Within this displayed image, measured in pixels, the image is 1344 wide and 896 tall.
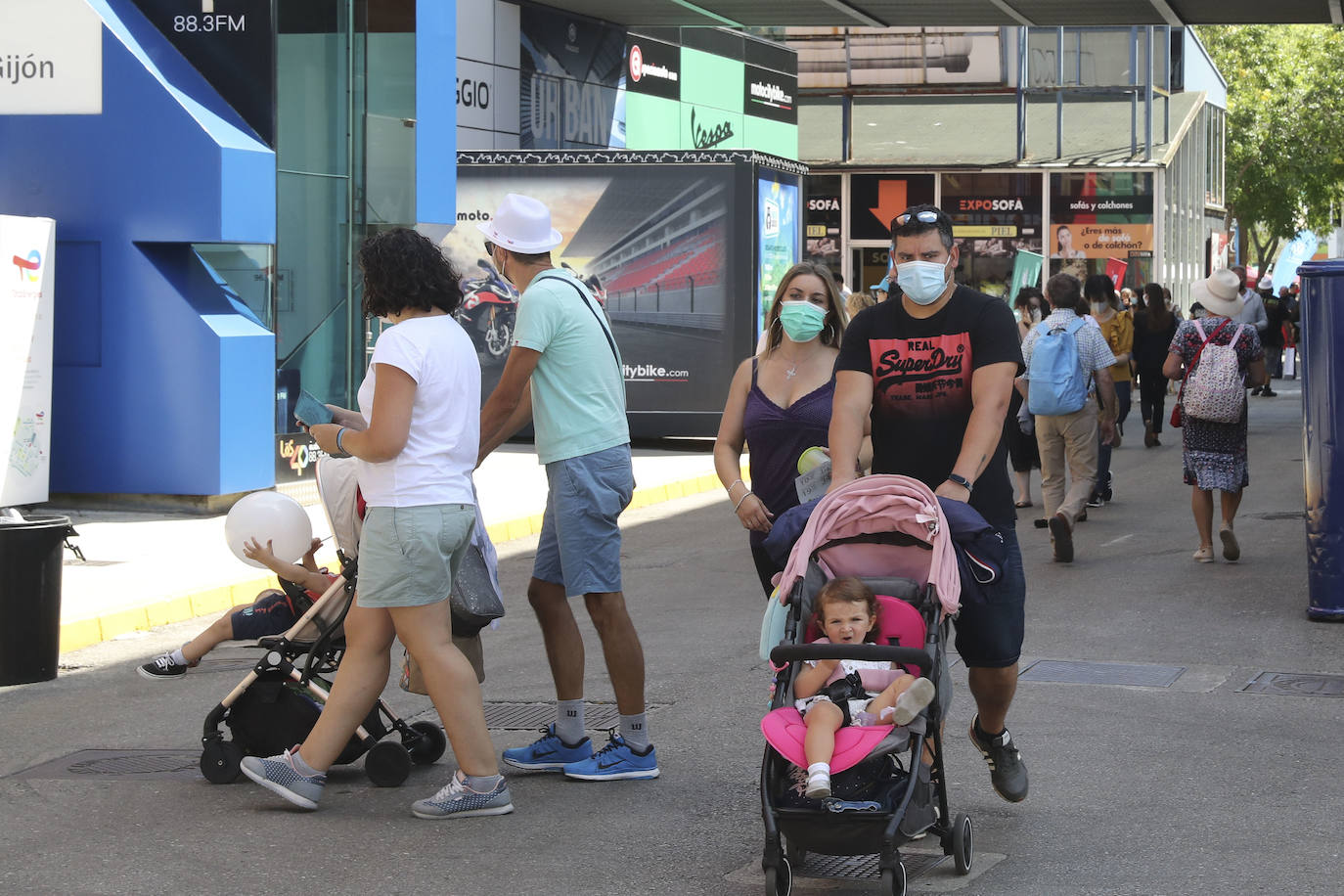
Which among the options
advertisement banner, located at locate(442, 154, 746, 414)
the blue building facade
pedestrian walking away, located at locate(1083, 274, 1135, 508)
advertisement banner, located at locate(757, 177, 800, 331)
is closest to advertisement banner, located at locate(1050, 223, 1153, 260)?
pedestrian walking away, located at locate(1083, 274, 1135, 508)

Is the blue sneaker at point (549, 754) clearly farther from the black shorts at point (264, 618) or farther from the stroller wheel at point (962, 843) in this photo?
the stroller wheel at point (962, 843)

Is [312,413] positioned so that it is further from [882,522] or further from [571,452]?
[882,522]

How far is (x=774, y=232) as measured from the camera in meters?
19.8

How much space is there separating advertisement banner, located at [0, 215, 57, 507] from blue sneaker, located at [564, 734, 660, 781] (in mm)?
7345

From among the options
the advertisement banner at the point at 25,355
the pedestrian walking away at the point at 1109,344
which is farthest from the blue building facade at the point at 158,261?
the pedestrian walking away at the point at 1109,344

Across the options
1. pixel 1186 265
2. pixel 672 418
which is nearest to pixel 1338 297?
pixel 672 418

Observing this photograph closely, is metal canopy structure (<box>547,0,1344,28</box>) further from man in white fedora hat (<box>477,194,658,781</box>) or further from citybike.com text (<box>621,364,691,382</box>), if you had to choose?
man in white fedora hat (<box>477,194,658,781</box>)

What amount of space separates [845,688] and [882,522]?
54 cm

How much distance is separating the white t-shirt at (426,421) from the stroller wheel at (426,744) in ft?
3.83

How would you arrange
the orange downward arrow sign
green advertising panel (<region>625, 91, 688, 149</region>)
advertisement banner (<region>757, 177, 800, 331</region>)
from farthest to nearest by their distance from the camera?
the orange downward arrow sign
green advertising panel (<region>625, 91, 688, 149</region>)
advertisement banner (<region>757, 177, 800, 331</region>)

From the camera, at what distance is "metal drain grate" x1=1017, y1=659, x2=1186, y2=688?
8023 mm

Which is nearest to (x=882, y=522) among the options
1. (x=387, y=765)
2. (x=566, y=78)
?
(x=387, y=765)

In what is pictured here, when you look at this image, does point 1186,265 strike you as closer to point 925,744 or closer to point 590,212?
point 590,212

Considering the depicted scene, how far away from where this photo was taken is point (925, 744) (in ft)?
16.6
